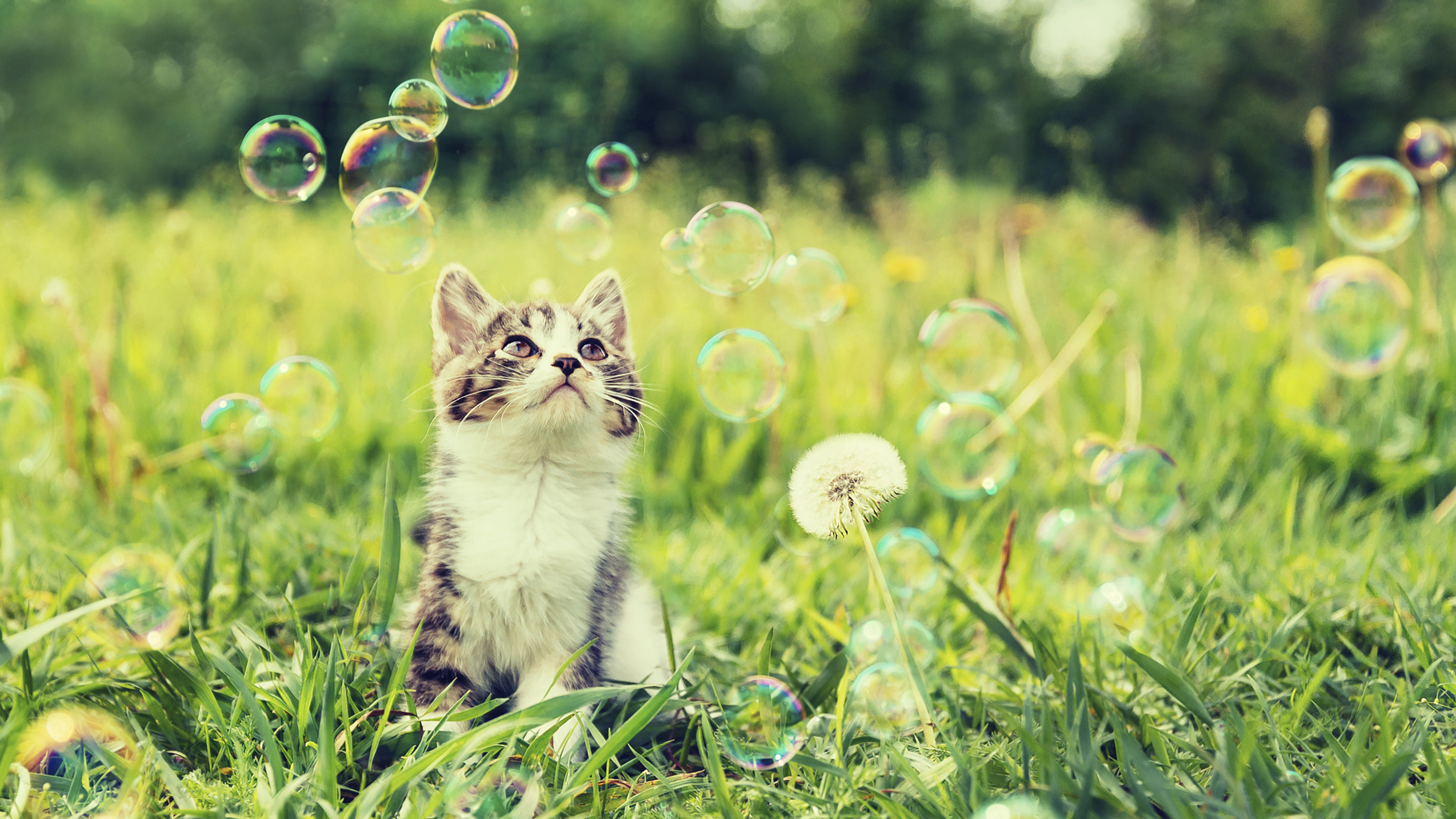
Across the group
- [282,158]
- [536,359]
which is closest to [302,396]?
[282,158]

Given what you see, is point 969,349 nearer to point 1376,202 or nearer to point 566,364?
point 1376,202

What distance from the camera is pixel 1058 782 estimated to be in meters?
1.73

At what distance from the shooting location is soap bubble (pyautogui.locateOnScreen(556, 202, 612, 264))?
3.12 metres

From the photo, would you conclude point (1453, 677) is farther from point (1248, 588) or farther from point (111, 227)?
point (111, 227)

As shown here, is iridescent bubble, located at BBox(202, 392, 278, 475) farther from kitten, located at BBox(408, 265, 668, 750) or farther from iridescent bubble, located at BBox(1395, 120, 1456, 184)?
iridescent bubble, located at BBox(1395, 120, 1456, 184)

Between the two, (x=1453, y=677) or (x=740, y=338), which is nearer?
(x=1453, y=677)

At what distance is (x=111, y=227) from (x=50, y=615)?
7.05m

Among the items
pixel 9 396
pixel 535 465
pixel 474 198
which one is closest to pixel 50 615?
pixel 9 396

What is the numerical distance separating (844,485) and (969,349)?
2.05m

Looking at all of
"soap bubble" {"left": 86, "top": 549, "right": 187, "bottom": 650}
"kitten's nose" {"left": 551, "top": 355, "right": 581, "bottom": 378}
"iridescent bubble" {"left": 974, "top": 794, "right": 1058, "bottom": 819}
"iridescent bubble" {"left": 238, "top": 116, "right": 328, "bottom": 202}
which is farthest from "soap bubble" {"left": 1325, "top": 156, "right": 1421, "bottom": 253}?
"soap bubble" {"left": 86, "top": 549, "right": 187, "bottom": 650}

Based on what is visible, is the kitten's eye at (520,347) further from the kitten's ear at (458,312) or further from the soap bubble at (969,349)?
the soap bubble at (969,349)

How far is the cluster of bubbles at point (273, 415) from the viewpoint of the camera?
3088mm

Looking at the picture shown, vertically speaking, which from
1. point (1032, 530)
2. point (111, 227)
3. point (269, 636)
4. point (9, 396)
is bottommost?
point (1032, 530)

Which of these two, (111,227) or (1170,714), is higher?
(111,227)
